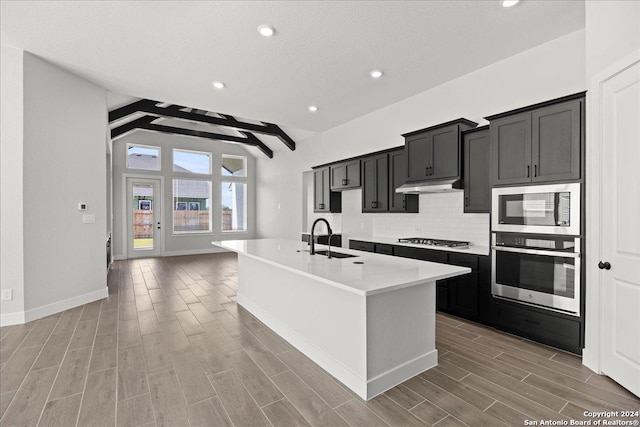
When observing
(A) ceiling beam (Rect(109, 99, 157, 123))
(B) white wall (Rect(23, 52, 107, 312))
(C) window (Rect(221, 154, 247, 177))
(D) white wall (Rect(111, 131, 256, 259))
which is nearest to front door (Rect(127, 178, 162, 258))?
(D) white wall (Rect(111, 131, 256, 259))

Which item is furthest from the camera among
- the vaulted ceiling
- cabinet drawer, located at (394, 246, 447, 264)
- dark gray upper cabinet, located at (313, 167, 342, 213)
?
dark gray upper cabinet, located at (313, 167, 342, 213)

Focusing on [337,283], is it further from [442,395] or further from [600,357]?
[600,357]

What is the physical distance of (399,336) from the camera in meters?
2.25

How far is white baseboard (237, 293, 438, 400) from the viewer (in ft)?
6.82

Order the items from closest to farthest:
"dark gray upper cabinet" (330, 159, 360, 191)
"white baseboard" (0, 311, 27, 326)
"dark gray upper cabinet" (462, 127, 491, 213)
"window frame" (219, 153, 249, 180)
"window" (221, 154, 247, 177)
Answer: "white baseboard" (0, 311, 27, 326), "dark gray upper cabinet" (462, 127, 491, 213), "dark gray upper cabinet" (330, 159, 360, 191), "window frame" (219, 153, 249, 180), "window" (221, 154, 247, 177)

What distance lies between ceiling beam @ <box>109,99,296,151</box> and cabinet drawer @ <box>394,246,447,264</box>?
4.75m

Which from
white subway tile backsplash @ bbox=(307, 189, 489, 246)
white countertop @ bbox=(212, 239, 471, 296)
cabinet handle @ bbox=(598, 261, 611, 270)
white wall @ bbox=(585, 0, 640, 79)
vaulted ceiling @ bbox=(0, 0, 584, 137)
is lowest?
white countertop @ bbox=(212, 239, 471, 296)

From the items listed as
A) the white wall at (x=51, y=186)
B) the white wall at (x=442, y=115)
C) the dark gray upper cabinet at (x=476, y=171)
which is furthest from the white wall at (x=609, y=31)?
the white wall at (x=51, y=186)

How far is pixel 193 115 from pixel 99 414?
5908 millimetres

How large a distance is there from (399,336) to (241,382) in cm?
120

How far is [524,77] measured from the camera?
346 cm

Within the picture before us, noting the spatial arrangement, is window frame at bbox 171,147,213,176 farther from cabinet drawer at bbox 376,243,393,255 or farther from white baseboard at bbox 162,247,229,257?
cabinet drawer at bbox 376,243,393,255

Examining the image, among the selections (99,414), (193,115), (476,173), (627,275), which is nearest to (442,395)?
(627,275)

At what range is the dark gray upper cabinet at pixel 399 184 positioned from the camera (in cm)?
462
